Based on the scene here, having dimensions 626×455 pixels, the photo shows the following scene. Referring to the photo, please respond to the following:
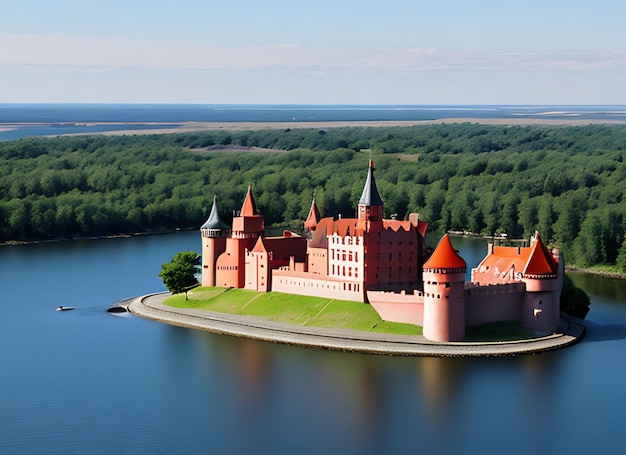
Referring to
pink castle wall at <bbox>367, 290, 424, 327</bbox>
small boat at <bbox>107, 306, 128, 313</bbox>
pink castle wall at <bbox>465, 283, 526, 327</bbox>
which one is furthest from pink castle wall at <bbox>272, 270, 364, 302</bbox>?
small boat at <bbox>107, 306, 128, 313</bbox>

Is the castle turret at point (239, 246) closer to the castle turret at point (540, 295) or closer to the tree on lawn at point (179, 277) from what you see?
the tree on lawn at point (179, 277)

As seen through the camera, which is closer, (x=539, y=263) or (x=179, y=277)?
(x=539, y=263)

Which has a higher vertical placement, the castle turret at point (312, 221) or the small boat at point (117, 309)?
the castle turret at point (312, 221)

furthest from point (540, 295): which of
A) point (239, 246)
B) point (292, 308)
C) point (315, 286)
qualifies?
point (239, 246)

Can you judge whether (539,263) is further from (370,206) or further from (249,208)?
(249,208)

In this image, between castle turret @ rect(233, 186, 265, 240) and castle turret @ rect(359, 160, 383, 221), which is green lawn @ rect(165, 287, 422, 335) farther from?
castle turret @ rect(359, 160, 383, 221)

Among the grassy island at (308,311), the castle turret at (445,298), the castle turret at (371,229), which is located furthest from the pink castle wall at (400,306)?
the castle turret at (371,229)
